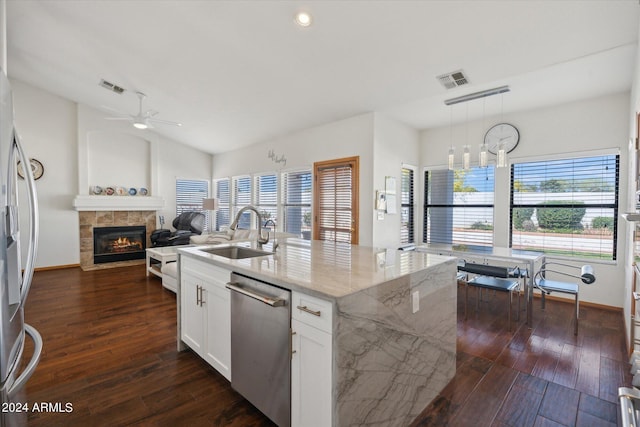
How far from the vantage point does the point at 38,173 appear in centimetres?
584

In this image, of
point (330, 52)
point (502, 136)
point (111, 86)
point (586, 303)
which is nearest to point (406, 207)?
point (502, 136)

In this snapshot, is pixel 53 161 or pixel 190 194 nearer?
pixel 53 161

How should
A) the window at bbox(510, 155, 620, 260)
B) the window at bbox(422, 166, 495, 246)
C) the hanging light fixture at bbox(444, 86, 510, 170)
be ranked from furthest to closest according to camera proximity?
1. the window at bbox(422, 166, 495, 246)
2. the window at bbox(510, 155, 620, 260)
3. the hanging light fixture at bbox(444, 86, 510, 170)

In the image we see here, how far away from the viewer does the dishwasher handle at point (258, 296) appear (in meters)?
1.53

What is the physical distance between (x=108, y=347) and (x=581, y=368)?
4.12 meters

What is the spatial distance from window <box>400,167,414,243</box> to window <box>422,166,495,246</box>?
0.29 meters

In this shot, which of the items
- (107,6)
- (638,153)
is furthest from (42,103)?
(638,153)

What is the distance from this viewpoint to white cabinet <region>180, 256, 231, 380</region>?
202 centimetres

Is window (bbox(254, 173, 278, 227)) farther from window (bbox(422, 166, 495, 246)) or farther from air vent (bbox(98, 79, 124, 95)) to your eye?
window (bbox(422, 166, 495, 246))

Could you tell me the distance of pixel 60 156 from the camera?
20.1 feet

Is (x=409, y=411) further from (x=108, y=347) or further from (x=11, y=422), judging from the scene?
(x=108, y=347)

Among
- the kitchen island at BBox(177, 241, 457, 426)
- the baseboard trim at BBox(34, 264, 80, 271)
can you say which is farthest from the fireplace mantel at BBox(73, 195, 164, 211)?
the kitchen island at BBox(177, 241, 457, 426)

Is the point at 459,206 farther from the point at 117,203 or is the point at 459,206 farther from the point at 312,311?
the point at 117,203

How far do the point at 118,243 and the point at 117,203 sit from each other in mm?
916
